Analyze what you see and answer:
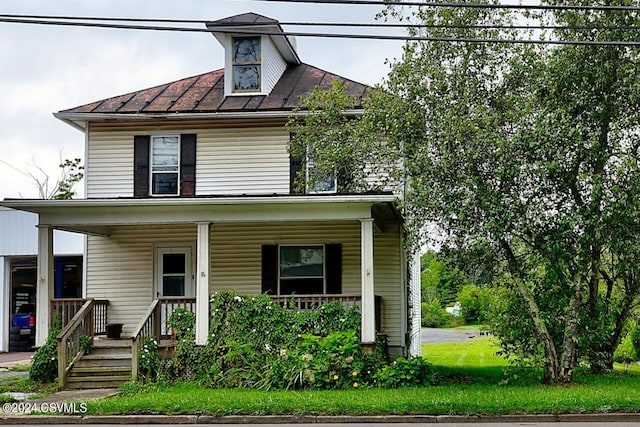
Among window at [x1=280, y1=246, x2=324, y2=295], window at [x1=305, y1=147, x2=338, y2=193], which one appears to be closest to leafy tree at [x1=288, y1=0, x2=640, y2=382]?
window at [x1=305, y1=147, x2=338, y2=193]

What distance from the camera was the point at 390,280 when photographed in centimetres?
1959

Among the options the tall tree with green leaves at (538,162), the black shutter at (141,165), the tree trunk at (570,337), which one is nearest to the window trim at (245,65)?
the black shutter at (141,165)

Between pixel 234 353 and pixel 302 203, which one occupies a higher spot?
pixel 302 203

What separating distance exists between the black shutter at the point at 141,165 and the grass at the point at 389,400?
6.17 meters

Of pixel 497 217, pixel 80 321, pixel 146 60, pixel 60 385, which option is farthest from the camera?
pixel 146 60

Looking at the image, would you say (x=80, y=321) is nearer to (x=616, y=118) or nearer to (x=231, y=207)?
(x=231, y=207)

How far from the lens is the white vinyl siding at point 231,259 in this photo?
64.2 feet

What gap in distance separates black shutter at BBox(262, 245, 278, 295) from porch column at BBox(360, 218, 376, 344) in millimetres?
4058

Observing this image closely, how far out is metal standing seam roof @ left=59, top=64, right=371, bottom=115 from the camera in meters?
20.0

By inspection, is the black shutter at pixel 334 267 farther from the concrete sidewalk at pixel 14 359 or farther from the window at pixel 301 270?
the concrete sidewalk at pixel 14 359

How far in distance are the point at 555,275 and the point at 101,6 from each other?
9.64 m

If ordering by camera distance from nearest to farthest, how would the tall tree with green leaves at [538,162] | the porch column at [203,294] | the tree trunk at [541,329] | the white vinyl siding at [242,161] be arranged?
the tall tree with green leaves at [538,162] → the tree trunk at [541,329] → the porch column at [203,294] → the white vinyl siding at [242,161]

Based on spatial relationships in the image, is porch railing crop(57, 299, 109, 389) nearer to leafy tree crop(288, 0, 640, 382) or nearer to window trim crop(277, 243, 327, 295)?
window trim crop(277, 243, 327, 295)

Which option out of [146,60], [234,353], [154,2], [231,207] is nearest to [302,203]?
[231,207]
